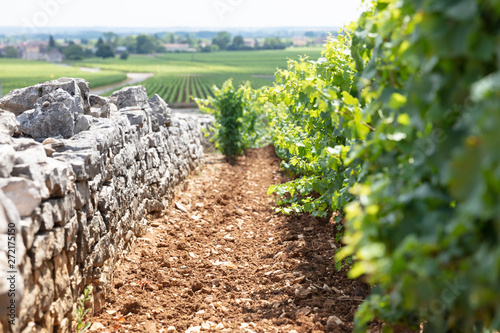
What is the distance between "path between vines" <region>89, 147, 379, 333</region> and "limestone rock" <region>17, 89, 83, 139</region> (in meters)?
1.74

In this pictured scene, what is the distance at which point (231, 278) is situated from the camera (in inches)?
191

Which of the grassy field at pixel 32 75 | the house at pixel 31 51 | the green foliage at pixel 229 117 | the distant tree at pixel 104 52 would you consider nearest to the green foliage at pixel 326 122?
the grassy field at pixel 32 75

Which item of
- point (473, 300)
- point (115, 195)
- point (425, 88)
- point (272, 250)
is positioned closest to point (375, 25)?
point (425, 88)

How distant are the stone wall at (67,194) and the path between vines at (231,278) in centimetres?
30

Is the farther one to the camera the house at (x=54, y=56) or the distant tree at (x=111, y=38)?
the distant tree at (x=111, y=38)

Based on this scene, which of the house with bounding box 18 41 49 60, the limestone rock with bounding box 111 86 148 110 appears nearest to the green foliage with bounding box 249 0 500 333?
the limestone rock with bounding box 111 86 148 110

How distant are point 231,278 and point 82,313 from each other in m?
1.77

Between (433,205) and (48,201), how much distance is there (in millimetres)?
2688

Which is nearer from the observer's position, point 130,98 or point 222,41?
point 130,98

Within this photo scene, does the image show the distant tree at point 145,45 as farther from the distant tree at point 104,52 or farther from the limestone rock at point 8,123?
the limestone rock at point 8,123

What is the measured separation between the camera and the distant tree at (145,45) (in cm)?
7600

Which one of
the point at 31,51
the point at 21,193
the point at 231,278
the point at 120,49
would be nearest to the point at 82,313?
the point at 21,193

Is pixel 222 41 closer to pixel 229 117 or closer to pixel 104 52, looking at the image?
pixel 104 52

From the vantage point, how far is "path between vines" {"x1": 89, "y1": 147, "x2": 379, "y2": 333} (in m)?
3.79
